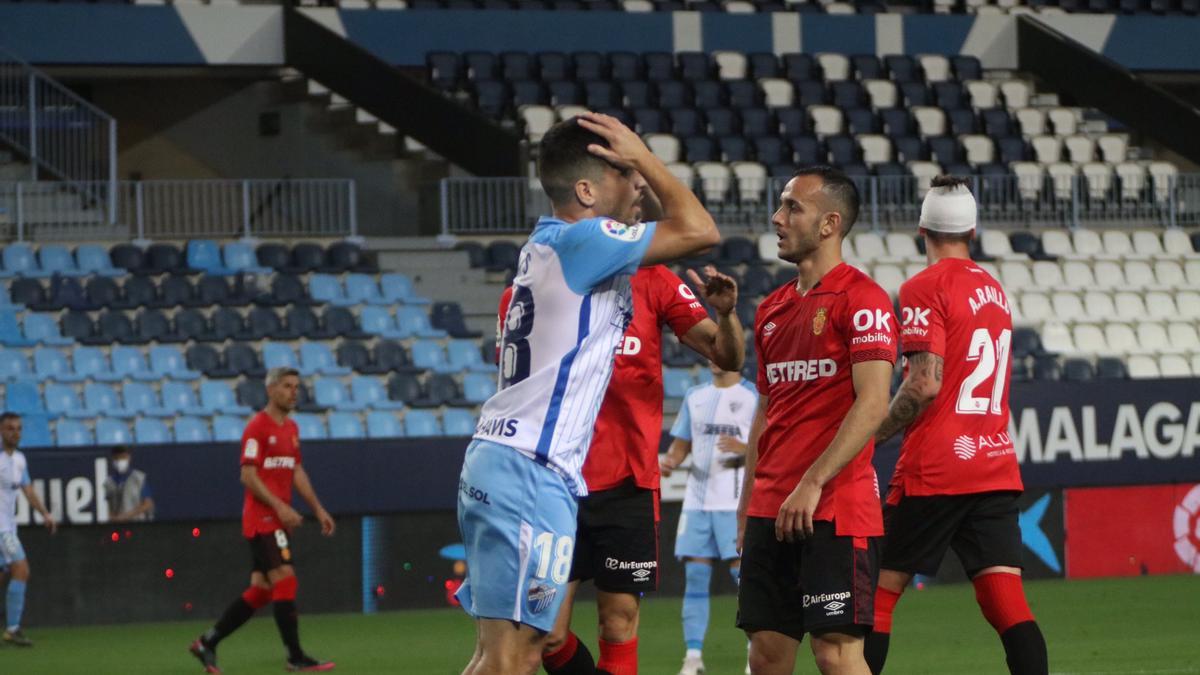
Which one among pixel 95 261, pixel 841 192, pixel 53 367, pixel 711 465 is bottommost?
pixel 711 465

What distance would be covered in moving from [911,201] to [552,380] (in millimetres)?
20402

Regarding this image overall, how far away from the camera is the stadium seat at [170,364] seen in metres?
20.1

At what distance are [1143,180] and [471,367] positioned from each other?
34.9 ft

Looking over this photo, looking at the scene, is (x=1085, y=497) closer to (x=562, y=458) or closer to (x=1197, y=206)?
(x=1197, y=206)

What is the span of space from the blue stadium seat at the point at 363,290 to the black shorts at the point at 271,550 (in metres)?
9.64

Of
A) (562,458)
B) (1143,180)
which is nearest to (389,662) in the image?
(562,458)

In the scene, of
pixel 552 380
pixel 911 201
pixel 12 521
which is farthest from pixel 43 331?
pixel 552 380

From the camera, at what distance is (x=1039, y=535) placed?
732 inches

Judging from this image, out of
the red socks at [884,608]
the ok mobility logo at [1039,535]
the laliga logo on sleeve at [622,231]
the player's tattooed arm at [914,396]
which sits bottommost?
the ok mobility logo at [1039,535]

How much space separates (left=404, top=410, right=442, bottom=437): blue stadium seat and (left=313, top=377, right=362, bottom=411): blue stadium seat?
1.83 feet

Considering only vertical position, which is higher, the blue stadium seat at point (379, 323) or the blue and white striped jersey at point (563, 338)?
the blue stadium seat at point (379, 323)

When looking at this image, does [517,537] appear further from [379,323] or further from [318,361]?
[379,323]

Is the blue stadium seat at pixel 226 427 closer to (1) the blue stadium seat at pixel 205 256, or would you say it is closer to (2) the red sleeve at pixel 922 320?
(1) the blue stadium seat at pixel 205 256

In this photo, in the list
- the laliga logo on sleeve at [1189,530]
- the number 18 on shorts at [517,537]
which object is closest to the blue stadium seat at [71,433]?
the laliga logo on sleeve at [1189,530]
